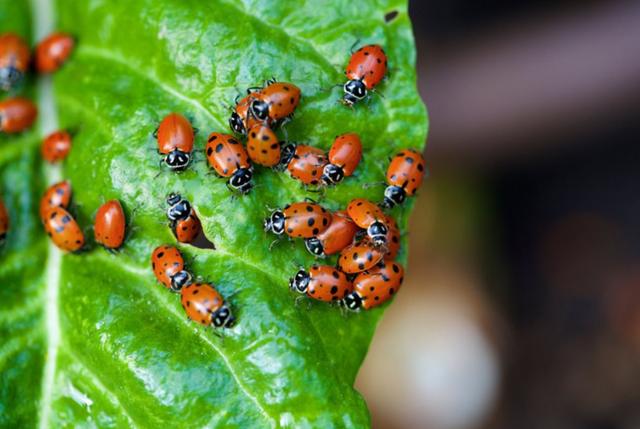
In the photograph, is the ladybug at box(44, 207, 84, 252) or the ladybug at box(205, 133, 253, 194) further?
the ladybug at box(44, 207, 84, 252)

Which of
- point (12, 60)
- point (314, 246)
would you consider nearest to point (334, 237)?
point (314, 246)

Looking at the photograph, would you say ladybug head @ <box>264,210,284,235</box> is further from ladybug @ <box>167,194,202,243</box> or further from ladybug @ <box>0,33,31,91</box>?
ladybug @ <box>0,33,31,91</box>

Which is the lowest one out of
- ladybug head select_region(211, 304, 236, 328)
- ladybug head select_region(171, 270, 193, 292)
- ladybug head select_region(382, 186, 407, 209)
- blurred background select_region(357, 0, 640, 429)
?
blurred background select_region(357, 0, 640, 429)

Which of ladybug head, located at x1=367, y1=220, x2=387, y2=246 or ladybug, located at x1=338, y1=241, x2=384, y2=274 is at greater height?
ladybug head, located at x1=367, y1=220, x2=387, y2=246

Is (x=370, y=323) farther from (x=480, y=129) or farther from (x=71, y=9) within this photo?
(x=480, y=129)

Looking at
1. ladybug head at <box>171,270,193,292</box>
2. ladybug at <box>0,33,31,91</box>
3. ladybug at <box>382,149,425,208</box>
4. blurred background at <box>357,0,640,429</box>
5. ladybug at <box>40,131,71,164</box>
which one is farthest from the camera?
blurred background at <box>357,0,640,429</box>

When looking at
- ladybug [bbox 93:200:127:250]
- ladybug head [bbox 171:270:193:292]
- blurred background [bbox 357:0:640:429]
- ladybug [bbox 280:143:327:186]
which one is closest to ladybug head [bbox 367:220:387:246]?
ladybug [bbox 280:143:327:186]

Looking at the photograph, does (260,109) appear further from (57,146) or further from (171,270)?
(57,146)
